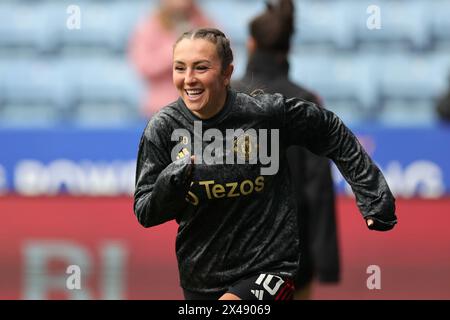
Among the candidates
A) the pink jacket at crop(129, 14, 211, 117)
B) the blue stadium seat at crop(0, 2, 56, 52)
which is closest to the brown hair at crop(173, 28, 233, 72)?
the pink jacket at crop(129, 14, 211, 117)

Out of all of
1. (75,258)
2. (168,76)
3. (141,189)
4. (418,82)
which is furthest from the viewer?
(418,82)

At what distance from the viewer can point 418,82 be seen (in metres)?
→ 10.7

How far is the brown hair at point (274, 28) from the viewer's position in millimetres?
6641

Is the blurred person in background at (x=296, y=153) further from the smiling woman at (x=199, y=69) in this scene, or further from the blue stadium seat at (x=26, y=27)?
the blue stadium seat at (x=26, y=27)

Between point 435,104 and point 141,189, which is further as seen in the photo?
point 435,104

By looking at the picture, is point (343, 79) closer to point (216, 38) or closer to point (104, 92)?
point (104, 92)

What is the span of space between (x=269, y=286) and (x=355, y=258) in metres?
3.78

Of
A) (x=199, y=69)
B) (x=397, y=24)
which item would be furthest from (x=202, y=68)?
(x=397, y=24)

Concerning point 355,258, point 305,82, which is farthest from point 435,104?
point 355,258

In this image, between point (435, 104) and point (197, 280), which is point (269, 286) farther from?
point (435, 104)

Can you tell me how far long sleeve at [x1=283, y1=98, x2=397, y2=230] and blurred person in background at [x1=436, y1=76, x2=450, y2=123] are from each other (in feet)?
16.4

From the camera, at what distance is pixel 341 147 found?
5.16 m

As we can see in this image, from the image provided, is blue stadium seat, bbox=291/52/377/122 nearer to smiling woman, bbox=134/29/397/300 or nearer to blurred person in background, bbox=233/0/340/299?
blurred person in background, bbox=233/0/340/299

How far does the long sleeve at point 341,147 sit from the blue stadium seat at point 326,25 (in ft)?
18.0
